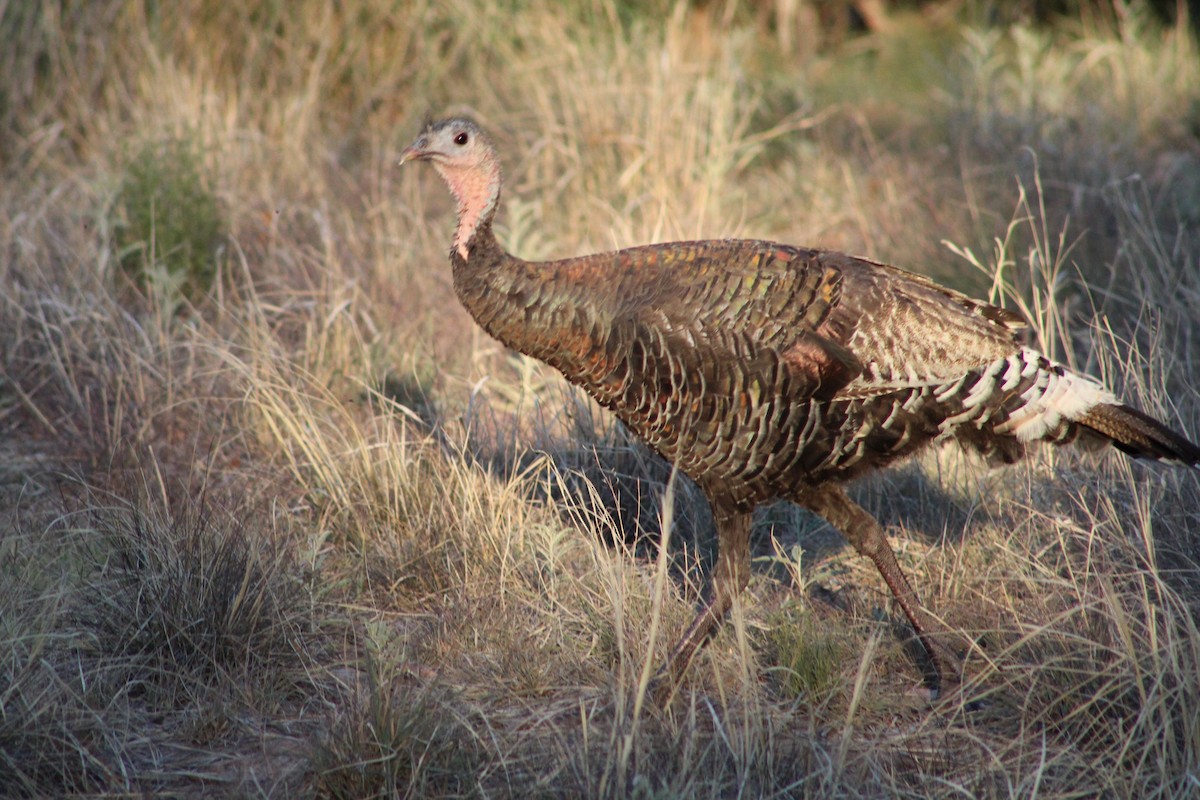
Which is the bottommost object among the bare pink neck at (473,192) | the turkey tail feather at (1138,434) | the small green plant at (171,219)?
the small green plant at (171,219)

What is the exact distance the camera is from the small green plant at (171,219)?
541 centimetres

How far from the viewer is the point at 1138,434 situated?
3.11 metres

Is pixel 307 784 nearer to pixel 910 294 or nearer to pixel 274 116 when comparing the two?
pixel 910 294

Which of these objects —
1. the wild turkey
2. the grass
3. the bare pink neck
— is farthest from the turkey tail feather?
the bare pink neck

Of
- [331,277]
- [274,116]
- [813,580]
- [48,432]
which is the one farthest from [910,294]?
[274,116]

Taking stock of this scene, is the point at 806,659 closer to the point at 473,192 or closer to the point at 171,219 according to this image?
the point at 473,192

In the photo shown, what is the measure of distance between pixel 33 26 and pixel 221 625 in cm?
481

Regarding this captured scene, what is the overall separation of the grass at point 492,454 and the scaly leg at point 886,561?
97mm

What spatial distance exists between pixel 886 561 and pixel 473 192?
4.77 feet

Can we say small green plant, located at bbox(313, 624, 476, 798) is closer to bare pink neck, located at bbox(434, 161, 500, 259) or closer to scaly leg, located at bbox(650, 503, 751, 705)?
scaly leg, located at bbox(650, 503, 751, 705)

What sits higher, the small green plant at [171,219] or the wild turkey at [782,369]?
the wild turkey at [782,369]

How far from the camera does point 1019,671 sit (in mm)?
3119

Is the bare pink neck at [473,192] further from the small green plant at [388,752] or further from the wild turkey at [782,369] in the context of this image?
the small green plant at [388,752]

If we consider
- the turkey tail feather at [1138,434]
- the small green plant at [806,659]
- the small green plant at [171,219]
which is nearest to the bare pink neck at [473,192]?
the small green plant at [806,659]
